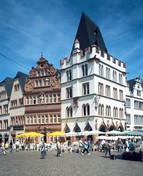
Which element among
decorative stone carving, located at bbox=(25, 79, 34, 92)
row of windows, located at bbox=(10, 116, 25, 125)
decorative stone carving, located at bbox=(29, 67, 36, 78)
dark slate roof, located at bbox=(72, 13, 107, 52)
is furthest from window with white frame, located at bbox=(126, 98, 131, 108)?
row of windows, located at bbox=(10, 116, 25, 125)

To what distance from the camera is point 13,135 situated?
52875 mm

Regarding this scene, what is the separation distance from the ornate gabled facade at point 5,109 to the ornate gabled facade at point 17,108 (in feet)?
5.51

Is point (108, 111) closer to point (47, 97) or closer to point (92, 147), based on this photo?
point (92, 147)

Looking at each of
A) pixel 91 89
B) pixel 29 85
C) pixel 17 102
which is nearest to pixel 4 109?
pixel 17 102

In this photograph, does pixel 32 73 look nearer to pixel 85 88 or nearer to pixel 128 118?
pixel 85 88

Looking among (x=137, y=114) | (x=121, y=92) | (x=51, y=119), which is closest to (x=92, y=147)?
(x=51, y=119)

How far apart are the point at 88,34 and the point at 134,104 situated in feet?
67.7

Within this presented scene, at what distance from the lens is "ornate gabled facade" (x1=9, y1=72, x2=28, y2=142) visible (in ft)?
168

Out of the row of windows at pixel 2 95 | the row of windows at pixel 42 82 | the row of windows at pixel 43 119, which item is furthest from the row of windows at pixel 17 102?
the row of windows at pixel 42 82

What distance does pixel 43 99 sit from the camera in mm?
48562

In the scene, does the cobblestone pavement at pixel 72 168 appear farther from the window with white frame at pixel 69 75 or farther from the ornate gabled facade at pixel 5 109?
the ornate gabled facade at pixel 5 109

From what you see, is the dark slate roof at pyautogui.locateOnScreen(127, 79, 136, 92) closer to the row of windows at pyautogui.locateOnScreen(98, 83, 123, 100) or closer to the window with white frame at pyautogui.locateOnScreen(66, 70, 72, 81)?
the row of windows at pyautogui.locateOnScreen(98, 83, 123, 100)

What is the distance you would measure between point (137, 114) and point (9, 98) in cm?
2957

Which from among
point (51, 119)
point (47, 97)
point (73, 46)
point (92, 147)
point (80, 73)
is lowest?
point (92, 147)
